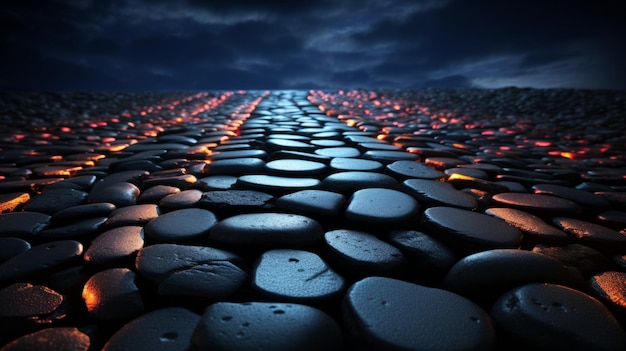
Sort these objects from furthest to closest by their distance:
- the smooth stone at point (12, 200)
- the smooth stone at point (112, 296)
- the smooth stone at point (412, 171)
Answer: the smooth stone at point (412, 171) → the smooth stone at point (12, 200) → the smooth stone at point (112, 296)

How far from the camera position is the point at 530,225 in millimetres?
1167

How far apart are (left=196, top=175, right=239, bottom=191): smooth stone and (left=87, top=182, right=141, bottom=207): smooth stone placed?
0.29 m

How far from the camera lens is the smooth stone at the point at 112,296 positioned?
739 mm

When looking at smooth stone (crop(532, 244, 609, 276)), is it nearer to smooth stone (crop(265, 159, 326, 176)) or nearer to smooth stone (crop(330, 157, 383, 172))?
smooth stone (crop(330, 157, 383, 172))

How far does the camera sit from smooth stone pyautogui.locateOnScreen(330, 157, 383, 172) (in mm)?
1804

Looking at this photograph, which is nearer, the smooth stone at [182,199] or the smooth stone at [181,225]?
the smooth stone at [181,225]

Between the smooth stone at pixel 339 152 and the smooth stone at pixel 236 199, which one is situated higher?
the smooth stone at pixel 339 152

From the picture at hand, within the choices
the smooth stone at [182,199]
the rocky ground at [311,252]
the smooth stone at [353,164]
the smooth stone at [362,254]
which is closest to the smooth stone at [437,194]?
the rocky ground at [311,252]

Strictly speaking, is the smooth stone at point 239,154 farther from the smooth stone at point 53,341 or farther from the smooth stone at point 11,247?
the smooth stone at point 53,341

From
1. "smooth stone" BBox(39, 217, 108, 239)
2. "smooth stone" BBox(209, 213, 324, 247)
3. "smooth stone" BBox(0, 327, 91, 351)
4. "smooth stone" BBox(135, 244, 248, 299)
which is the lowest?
"smooth stone" BBox(39, 217, 108, 239)

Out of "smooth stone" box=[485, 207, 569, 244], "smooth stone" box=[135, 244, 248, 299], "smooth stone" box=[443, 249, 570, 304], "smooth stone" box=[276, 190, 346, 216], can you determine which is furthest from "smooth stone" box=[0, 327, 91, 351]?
"smooth stone" box=[485, 207, 569, 244]

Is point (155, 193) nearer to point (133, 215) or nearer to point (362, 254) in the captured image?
point (133, 215)

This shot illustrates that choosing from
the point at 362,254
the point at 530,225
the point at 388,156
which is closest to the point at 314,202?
the point at 362,254

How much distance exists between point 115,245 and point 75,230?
0.26 metres
